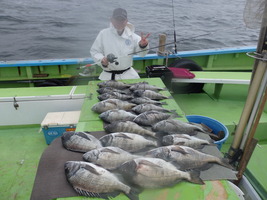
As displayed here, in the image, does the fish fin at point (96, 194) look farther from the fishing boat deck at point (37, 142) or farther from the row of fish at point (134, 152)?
the fishing boat deck at point (37, 142)

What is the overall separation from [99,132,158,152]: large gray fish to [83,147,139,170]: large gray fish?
0.40 feet

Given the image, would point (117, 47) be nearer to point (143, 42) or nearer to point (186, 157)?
point (143, 42)

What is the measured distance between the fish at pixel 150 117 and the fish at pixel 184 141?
0.41 m

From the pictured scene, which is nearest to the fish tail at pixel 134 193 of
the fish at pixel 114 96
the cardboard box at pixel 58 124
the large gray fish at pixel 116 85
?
the fish at pixel 114 96

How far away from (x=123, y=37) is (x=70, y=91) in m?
1.65

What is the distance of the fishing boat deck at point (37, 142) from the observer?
9.01ft

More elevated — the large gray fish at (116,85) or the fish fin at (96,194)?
the large gray fish at (116,85)

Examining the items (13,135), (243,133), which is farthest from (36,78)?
(243,133)

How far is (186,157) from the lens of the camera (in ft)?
7.08

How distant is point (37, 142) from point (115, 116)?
2143mm

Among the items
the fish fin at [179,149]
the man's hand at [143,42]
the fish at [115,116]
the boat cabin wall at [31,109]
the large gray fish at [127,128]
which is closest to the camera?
the fish fin at [179,149]

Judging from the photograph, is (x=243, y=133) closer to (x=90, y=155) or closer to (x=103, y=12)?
(x=90, y=155)

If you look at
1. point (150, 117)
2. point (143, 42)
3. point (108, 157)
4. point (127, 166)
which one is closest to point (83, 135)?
point (108, 157)

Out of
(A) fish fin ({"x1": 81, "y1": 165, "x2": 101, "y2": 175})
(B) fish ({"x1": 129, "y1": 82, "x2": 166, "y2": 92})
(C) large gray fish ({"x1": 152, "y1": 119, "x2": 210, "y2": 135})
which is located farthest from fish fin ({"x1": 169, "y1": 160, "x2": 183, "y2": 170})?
(B) fish ({"x1": 129, "y1": 82, "x2": 166, "y2": 92})
